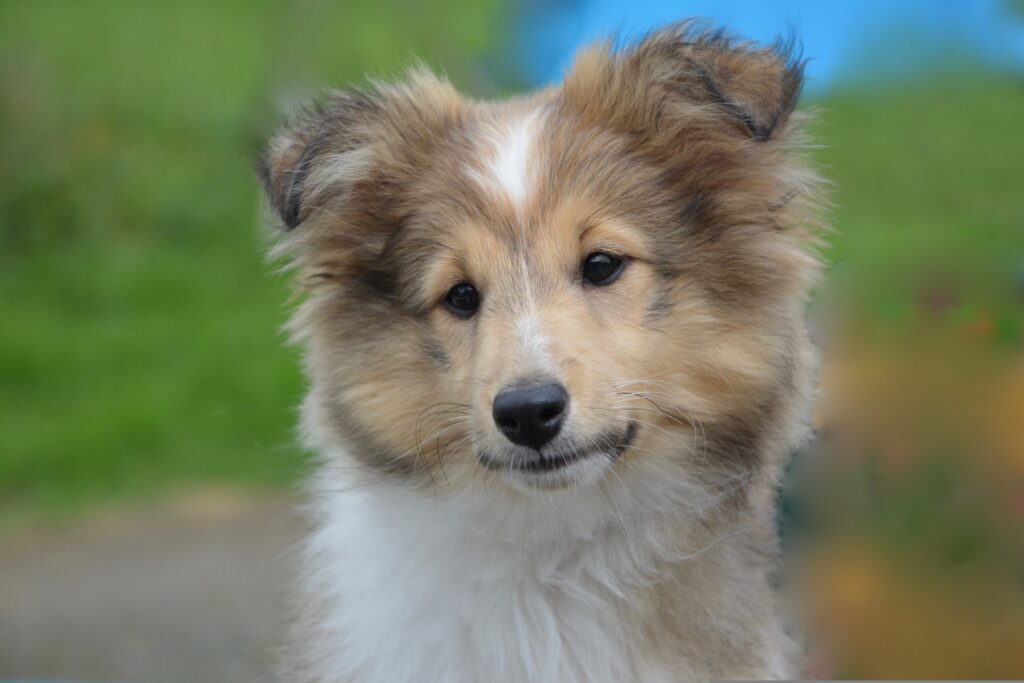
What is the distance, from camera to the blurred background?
11.8 feet

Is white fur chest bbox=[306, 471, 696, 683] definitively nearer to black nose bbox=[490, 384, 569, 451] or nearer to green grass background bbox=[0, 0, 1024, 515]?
black nose bbox=[490, 384, 569, 451]

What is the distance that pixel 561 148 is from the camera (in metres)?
3.31

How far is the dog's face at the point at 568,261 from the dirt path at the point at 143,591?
252cm

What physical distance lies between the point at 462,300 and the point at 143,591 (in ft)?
13.2

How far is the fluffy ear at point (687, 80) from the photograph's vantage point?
316 centimetres

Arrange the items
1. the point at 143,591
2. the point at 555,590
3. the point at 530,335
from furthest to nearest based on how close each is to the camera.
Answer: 1. the point at 143,591
2. the point at 555,590
3. the point at 530,335

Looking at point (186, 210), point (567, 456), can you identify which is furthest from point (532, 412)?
point (186, 210)

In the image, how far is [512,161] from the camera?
3307mm

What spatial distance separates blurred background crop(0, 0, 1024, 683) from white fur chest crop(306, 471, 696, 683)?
2.25 feet

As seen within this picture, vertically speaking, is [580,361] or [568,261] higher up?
[568,261]

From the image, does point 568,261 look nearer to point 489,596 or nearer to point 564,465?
point 564,465

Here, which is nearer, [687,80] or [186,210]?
[687,80]

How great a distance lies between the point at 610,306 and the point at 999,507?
1.32 m

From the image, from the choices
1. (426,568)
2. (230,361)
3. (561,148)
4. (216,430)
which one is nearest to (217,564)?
(216,430)
